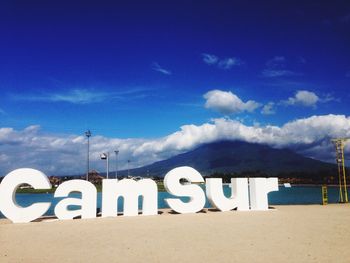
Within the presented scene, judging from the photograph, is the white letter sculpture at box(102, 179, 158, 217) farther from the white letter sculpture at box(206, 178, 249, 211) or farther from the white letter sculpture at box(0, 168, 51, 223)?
the white letter sculpture at box(206, 178, 249, 211)

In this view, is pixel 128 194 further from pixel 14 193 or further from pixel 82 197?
pixel 14 193

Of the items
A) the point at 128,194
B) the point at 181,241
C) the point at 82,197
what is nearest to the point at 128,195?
the point at 128,194

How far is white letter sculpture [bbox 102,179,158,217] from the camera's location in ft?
74.0

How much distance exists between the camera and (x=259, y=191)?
25.8 m

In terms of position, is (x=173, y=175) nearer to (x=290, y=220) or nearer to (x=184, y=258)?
(x=290, y=220)

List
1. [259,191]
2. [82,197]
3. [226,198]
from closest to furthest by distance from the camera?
[82,197], [226,198], [259,191]

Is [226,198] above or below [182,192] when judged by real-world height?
below

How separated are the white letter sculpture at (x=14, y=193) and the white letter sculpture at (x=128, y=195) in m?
3.52

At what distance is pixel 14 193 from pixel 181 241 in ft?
37.4

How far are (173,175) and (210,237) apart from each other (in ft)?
32.9

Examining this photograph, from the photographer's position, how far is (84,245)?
12.8 meters

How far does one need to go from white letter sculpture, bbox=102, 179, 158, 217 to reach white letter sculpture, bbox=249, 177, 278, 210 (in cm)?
679

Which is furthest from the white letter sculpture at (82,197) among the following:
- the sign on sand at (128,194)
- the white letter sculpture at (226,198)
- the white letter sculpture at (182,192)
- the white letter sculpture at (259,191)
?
the white letter sculpture at (259,191)

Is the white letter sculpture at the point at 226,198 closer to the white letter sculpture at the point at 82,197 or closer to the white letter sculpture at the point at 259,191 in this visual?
the white letter sculpture at the point at 259,191
